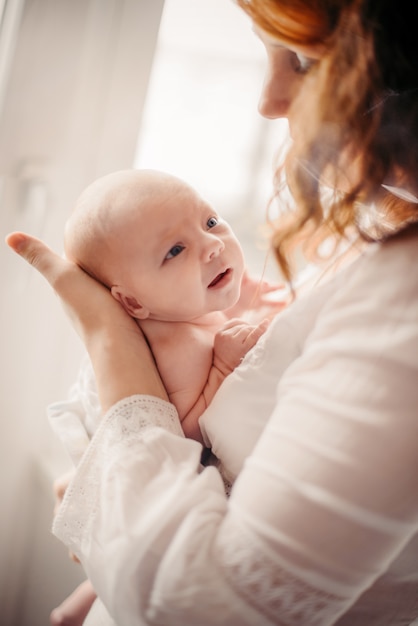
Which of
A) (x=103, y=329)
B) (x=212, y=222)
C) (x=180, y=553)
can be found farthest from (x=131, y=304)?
(x=180, y=553)

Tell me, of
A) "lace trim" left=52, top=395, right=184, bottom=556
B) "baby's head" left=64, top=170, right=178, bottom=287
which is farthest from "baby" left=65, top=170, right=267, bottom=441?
"lace trim" left=52, top=395, right=184, bottom=556

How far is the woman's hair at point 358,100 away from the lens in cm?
54

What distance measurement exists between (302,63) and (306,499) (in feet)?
1.53

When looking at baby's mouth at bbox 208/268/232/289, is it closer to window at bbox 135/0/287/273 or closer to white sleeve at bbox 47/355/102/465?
window at bbox 135/0/287/273

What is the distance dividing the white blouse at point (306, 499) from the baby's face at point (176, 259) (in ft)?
0.70

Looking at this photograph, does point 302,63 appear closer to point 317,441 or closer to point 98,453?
point 317,441

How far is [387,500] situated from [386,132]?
37 centimetres

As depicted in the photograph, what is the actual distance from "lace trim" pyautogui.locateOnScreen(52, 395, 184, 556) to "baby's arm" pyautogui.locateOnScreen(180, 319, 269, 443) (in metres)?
0.08

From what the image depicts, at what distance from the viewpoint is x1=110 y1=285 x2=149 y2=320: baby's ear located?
85 centimetres

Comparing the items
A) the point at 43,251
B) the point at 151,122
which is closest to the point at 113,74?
the point at 151,122

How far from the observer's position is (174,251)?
812mm

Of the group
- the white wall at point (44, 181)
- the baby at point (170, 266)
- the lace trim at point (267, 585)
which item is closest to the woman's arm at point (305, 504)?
the lace trim at point (267, 585)

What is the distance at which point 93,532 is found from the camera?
65 cm

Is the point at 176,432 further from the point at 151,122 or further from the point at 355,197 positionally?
the point at 151,122
